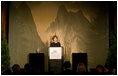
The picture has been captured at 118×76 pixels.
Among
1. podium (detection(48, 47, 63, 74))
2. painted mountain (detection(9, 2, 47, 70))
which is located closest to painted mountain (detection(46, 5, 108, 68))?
painted mountain (detection(9, 2, 47, 70))

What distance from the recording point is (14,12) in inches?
383

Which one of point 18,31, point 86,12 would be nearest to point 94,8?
point 86,12

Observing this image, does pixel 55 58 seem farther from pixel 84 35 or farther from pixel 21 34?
pixel 21 34

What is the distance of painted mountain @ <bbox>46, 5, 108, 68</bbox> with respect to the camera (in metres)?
9.66

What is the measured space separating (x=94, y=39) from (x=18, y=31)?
373cm

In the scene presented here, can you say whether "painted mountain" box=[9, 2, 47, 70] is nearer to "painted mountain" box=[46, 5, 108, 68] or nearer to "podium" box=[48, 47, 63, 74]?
"painted mountain" box=[46, 5, 108, 68]

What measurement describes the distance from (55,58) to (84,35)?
2.61m

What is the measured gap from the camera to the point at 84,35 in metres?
9.69

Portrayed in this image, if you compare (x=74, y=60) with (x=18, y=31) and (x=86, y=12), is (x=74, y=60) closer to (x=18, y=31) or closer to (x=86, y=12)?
(x=86, y=12)

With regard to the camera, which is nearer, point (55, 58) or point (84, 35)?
point (55, 58)

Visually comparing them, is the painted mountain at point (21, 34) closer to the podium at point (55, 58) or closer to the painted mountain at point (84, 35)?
the painted mountain at point (84, 35)

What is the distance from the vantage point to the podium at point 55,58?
7523 millimetres

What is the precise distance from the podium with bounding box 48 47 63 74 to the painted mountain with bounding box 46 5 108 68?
192 centimetres

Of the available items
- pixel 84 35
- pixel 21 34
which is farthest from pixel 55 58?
pixel 21 34
